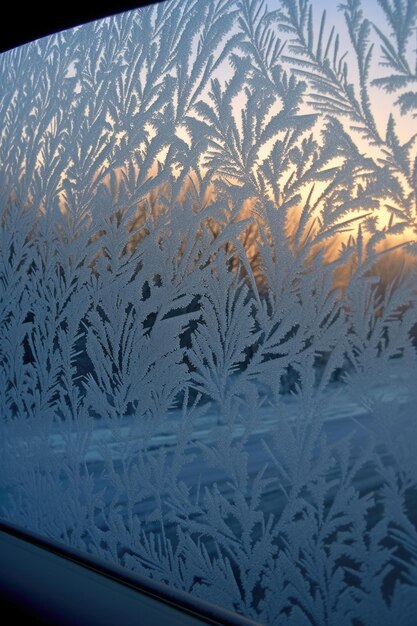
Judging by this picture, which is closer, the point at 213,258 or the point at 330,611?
the point at 330,611

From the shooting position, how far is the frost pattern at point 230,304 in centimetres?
118

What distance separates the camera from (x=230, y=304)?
1.44 m

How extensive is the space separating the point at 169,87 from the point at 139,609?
1.20m

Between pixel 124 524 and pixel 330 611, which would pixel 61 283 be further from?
pixel 330 611

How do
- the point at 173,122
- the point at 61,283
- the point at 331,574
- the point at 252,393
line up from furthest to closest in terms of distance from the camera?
1. the point at 61,283
2. the point at 173,122
3. the point at 252,393
4. the point at 331,574

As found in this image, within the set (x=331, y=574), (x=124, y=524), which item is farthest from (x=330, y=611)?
(x=124, y=524)

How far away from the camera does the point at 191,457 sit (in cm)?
152

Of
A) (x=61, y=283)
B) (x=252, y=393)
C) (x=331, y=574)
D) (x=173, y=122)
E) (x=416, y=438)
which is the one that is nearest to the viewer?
(x=416, y=438)

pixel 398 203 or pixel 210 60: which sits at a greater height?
pixel 210 60

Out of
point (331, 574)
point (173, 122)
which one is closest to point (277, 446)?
point (331, 574)

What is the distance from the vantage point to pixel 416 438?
3.72ft

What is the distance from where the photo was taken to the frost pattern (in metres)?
1.18

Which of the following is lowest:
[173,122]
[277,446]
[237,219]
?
[277,446]

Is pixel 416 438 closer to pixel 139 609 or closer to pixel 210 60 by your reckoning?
pixel 139 609
